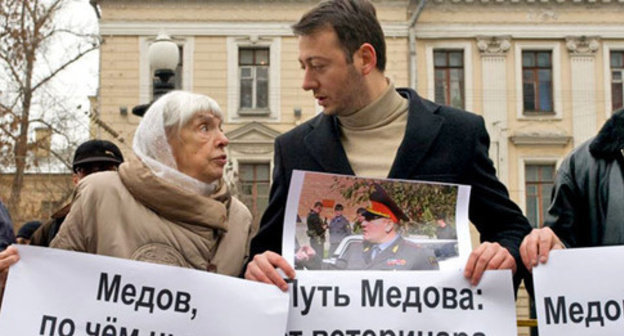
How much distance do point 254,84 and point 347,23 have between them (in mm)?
21156

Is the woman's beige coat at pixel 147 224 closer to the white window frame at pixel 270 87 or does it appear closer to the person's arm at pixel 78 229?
the person's arm at pixel 78 229

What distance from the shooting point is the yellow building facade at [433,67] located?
23750 mm

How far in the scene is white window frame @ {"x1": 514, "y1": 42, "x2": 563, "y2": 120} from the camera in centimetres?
2423

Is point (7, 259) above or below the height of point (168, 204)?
below

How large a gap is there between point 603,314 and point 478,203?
479 mm

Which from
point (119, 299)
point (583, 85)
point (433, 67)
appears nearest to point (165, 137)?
point (119, 299)

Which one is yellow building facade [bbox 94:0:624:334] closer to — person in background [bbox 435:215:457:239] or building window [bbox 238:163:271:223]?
building window [bbox 238:163:271:223]

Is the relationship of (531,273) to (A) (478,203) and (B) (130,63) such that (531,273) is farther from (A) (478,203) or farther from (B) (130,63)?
(B) (130,63)

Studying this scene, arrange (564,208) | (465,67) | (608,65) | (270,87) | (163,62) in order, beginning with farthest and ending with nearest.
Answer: (608,65)
(465,67)
(270,87)
(163,62)
(564,208)

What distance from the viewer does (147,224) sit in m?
2.92

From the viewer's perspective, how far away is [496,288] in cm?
254

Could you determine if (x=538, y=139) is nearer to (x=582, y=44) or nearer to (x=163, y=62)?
(x=582, y=44)

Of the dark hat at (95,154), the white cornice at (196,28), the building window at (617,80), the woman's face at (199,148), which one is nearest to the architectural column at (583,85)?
the building window at (617,80)

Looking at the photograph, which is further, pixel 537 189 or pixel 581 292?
pixel 537 189
